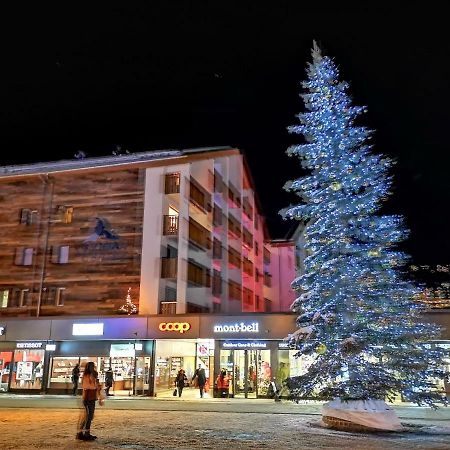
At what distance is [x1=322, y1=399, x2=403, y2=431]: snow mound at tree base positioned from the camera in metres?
14.9

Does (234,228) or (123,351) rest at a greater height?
(234,228)

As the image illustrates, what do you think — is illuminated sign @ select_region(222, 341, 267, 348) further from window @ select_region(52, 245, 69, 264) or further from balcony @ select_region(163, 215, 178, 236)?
window @ select_region(52, 245, 69, 264)

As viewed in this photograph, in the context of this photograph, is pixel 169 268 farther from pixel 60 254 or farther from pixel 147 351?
pixel 60 254

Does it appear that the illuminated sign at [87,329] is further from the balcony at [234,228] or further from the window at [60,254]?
the balcony at [234,228]

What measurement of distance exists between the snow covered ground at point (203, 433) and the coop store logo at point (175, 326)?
8.70 m

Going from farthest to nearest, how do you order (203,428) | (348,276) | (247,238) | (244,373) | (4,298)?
(247,238), (4,298), (244,373), (348,276), (203,428)

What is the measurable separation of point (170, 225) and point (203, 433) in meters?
18.7

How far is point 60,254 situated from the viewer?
108ft

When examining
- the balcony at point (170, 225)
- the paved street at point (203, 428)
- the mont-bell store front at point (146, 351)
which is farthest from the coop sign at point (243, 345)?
the balcony at point (170, 225)

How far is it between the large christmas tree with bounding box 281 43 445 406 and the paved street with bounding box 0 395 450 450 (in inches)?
59.9

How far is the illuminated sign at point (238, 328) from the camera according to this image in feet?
90.1

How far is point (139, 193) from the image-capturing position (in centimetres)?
3228

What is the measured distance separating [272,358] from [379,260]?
1295cm

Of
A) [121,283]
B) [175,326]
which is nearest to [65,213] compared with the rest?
[121,283]
